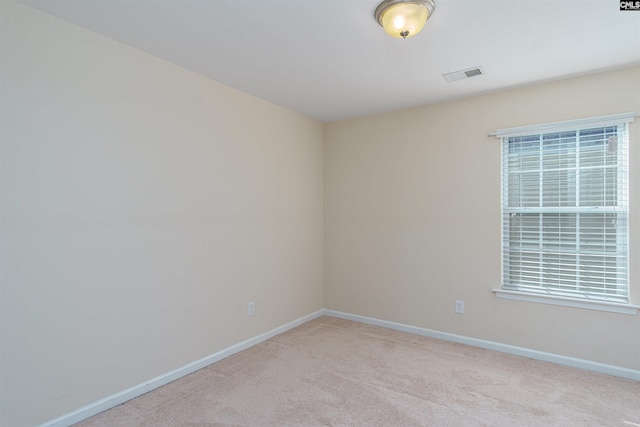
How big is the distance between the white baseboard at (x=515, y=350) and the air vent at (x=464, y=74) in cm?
245

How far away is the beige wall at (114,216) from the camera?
1.92 m

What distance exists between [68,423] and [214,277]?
4.32 ft

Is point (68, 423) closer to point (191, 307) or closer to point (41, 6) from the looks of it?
point (191, 307)


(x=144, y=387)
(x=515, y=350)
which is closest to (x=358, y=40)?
(x=144, y=387)

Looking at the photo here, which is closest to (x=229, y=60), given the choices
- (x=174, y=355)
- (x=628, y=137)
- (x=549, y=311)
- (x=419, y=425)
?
(x=174, y=355)

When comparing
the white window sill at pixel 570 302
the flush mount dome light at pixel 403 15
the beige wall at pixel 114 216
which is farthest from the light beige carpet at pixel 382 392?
the flush mount dome light at pixel 403 15

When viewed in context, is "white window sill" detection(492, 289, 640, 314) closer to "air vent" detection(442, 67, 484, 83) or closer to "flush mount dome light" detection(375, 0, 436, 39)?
"air vent" detection(442, 67, 484, 83)

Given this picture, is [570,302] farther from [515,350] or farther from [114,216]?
[114,216]

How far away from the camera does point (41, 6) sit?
194cm

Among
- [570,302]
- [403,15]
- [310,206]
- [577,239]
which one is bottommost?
[570,302]

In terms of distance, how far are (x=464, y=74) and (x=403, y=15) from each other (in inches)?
46.8

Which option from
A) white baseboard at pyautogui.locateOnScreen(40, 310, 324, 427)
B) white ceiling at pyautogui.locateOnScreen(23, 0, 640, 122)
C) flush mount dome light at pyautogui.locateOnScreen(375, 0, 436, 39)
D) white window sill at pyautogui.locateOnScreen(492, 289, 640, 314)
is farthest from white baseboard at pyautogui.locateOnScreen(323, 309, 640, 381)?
flush mount dome light at pyautogui.locateOnScreen(375, 0, 436, 39)

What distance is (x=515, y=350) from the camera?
10.3ft

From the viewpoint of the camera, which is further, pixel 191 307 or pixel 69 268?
pixel 191 307
